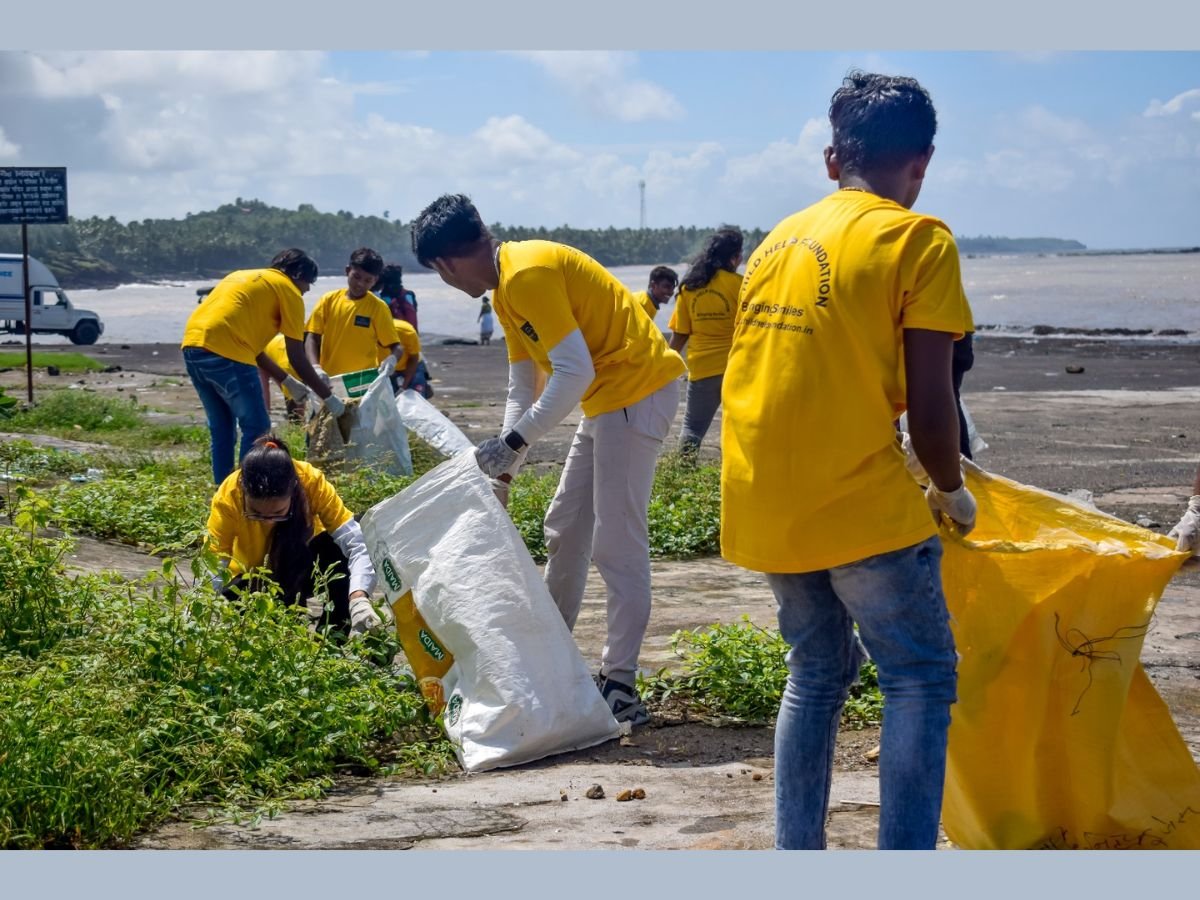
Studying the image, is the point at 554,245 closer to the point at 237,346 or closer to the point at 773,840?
the point at 773,840

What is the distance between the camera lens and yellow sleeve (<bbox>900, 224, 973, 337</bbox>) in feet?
9.03

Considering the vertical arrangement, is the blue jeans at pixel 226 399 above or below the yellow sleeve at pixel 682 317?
below

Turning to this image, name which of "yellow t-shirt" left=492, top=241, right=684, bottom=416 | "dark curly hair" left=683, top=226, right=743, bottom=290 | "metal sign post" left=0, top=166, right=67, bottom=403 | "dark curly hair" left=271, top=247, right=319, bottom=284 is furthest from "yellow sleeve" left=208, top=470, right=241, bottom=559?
"metal sign post" left=0, top=166, right=67, bottom=403

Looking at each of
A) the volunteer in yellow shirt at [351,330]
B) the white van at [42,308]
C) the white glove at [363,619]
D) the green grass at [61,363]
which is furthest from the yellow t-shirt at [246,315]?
the white van at [42,308]

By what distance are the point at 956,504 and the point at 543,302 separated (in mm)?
1793

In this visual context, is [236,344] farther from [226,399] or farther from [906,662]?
[906,662]

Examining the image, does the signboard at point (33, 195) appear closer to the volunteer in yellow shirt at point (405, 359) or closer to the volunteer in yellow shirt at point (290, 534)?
the volunteer in yellow shirt at point (405, 359)

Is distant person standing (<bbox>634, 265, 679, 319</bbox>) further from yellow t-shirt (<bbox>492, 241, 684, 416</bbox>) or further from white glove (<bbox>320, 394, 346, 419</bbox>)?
yellow t-shirt (<bbox>492, 241, 684, 416</bbox>)

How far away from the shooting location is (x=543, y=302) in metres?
4.41

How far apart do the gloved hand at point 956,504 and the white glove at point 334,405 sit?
6443mm

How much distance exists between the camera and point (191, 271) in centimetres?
9831

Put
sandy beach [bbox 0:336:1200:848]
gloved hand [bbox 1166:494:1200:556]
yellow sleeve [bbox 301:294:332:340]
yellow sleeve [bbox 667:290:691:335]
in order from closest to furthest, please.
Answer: gloved hand [bbox 1166:494:1200:556]
sandy beach [bbox 0:336:1200:848]
yellow sleeve [bbox 667:290:691:335]
yellow sleeve [bbox 301:294:332:340]

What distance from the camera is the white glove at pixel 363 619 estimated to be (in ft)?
16.1

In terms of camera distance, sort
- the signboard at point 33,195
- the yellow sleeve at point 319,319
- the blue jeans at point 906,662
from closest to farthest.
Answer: the blue jeans at point 906,662, the yellow sleeve at point 319,319, the signboard at point 33,195
